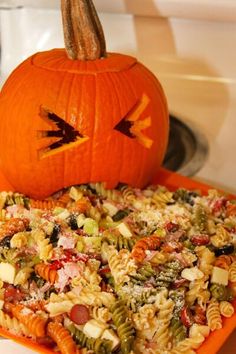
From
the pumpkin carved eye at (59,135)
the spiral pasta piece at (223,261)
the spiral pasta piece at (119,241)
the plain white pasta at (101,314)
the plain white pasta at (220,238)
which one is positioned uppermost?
the pumpkin carved eye at (59,135)

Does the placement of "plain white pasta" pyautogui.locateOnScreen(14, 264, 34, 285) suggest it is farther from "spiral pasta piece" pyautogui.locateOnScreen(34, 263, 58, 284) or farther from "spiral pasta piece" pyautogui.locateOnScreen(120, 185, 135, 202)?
"spiral pasta piece" pyautogui.locateOnScreen(120, 185, 135, 202)

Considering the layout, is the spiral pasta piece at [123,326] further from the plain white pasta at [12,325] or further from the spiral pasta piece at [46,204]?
the spiral pasta piece at [46,204]

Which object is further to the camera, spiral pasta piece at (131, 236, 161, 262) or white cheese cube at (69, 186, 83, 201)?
white cheese cube at (69, 186, 83, 201)

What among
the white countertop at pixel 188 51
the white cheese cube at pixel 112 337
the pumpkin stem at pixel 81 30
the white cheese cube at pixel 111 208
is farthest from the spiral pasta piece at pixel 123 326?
the white countertop at pixel 188 51

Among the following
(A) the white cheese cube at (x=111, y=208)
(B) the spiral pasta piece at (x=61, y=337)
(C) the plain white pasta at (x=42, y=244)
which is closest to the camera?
(B) the spiral pasta piece at (x=61, y=337)

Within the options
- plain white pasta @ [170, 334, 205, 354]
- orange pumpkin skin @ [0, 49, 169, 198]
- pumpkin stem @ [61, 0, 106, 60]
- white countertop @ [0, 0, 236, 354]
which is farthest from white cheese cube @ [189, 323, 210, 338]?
white countertop @ [0, 0, 236, 354]

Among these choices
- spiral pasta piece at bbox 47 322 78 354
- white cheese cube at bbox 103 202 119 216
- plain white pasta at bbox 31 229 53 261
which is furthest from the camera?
white cheese cube at bbox 103 202 119 216

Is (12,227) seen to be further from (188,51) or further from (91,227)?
(188,51)

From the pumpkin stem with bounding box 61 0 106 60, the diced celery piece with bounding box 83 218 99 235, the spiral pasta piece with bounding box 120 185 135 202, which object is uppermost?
the pumpkin stem with bounding box 61 0 106 60
